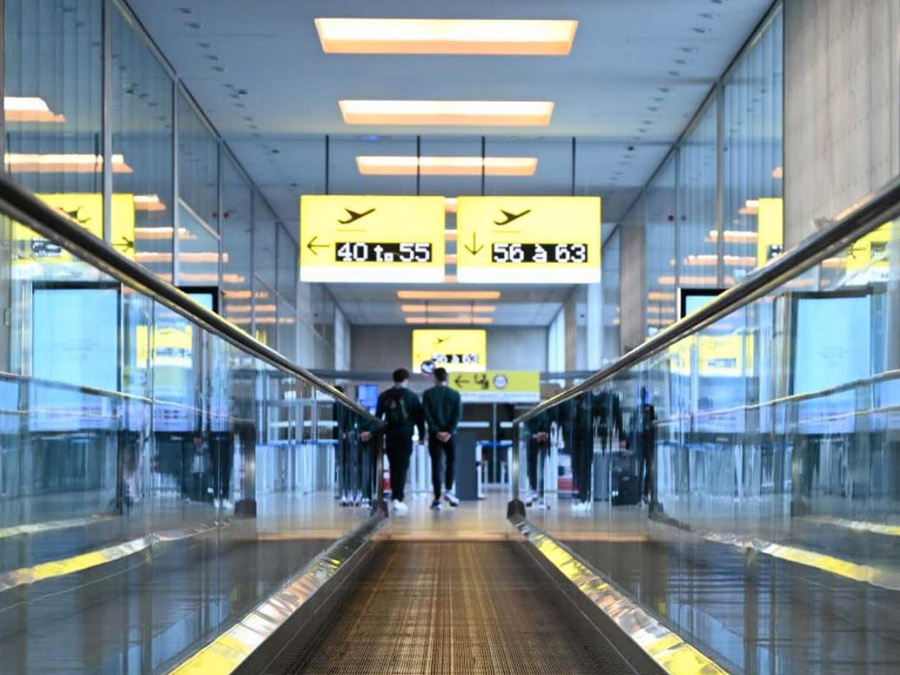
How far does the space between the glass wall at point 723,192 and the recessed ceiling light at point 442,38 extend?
214 cm

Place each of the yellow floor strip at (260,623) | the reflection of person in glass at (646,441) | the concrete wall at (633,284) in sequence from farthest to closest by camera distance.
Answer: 1. the concrete wall at (633,284)
2. the reflection of person in glass at (646,441)
3. the yellow floor strip at (260,623)

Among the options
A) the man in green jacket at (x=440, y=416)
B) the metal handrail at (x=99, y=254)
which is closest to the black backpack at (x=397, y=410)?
the man in green jacket at (x=440, y=416)

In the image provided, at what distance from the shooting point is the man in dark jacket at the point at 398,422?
646 inches

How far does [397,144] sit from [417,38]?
5.56 metres

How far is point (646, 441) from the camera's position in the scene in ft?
19.3

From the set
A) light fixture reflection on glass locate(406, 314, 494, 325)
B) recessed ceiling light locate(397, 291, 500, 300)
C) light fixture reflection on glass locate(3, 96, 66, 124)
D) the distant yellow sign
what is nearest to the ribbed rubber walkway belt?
light fixture reflection on glass locate(3, 96, 66, 124)

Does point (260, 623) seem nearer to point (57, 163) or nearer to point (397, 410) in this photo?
point (57, 163)

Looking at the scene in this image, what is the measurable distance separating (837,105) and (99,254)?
10.3 metres

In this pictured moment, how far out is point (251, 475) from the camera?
18.4ft

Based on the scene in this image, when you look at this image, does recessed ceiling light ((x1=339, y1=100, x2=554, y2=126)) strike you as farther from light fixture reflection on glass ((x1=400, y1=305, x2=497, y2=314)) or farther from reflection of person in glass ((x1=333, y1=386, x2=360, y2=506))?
light fixture reflection on glass ((x1=400, y1=305, x2=497, y2=314))

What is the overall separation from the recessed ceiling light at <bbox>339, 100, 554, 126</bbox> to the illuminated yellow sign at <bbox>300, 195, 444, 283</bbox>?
47.2 inches

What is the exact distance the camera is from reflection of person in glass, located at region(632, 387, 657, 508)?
226 inches

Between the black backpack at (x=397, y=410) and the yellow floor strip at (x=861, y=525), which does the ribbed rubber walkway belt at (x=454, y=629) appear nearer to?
the yellow floor strip at (x=861, y=525)

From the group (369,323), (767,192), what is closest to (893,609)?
(767,192)
